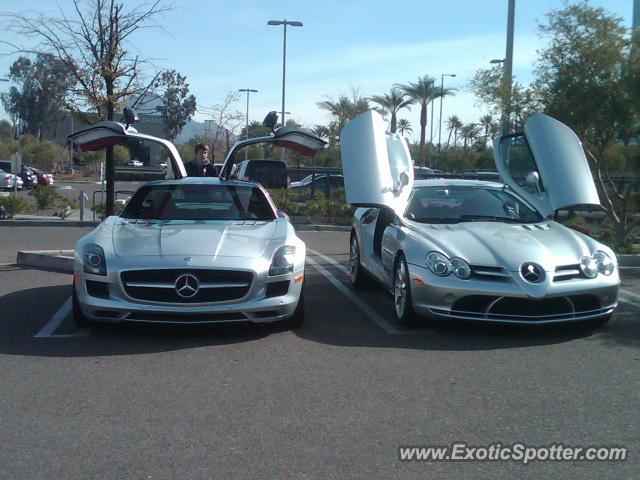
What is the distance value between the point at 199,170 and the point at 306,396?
640cm

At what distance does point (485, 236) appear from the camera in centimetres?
702

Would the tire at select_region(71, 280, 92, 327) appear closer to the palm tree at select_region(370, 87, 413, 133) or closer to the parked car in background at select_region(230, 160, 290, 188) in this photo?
the parked car in background at select_region(230, 160, 290, 188)

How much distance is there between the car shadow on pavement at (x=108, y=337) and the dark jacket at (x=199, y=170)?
378 centimetres

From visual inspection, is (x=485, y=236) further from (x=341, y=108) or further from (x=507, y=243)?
(x=341, y=108)

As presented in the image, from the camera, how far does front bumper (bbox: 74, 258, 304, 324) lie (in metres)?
6.23

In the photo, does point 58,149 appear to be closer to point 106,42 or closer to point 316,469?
point 106,42

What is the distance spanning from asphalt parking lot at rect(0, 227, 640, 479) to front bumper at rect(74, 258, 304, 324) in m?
0.23

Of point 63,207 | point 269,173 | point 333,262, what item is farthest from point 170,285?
point 269,173

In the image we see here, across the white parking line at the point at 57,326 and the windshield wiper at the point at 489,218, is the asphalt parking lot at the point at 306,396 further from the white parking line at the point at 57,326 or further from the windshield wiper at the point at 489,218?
the windshield wiper at the point at 489,218

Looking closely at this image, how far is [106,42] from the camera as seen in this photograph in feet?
39.4

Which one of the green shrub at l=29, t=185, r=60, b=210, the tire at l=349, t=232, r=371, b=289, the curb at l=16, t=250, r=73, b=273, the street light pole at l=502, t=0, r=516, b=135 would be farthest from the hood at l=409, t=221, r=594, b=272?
the green shrub at l=29, t=185, r=60, b=210

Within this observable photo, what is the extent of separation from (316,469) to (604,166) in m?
11.7

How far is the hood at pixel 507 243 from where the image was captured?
21.5 feet

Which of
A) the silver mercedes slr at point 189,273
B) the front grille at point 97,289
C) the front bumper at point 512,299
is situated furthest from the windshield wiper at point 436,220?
the front grille at point 97,289
